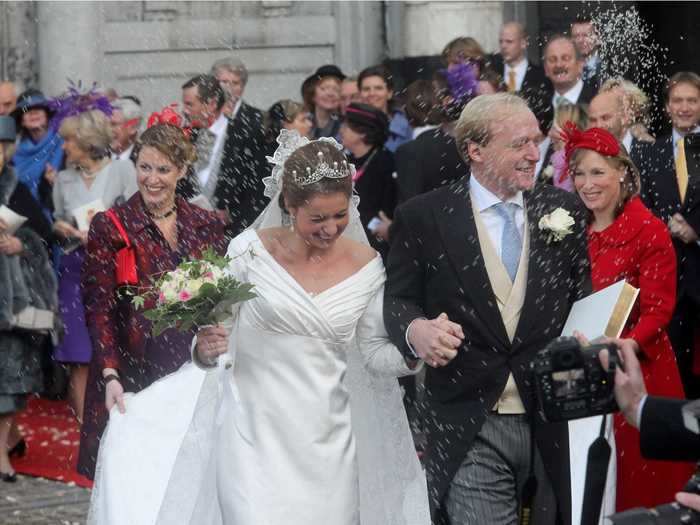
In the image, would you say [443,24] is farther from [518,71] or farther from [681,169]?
[681,169]

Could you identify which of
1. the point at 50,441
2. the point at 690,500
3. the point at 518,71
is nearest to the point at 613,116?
the point at 518,71

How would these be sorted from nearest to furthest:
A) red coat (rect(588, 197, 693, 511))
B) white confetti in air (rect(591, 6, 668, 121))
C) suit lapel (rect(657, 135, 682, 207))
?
1. red coat (rect(588, 197, 693, 511))
2. suit lapel (rect(657, 135, 682, 207))
3. white confetti in air (rect(591, 6, 668, 121))

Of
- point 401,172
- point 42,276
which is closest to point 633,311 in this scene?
point 401,172

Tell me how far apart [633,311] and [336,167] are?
215cm

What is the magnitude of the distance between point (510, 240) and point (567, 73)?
552 cm

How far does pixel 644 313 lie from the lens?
26.8 feet

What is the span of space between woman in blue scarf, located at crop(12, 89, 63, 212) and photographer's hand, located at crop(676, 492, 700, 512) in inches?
373

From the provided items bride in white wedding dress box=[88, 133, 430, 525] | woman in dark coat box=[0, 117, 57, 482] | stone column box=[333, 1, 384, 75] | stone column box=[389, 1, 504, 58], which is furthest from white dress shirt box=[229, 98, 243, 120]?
bride in white wedding dress box=[88, 133, 430, 525]

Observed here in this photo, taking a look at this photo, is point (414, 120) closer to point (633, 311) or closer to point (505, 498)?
point (633, 311)

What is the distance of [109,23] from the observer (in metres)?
18.1

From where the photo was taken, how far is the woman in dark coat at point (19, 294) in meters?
11.6

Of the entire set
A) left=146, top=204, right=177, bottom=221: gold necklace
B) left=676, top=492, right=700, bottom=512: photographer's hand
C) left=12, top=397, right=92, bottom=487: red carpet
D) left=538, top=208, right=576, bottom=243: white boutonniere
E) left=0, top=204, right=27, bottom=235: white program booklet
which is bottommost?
left=12, top=397, right=92, bottom=487: red carpet

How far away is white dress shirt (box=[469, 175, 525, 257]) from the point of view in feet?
22.2

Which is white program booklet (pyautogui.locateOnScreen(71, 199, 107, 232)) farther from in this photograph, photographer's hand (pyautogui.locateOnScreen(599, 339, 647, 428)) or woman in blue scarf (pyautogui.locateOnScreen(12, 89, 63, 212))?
photographer's hand (pyautogui.locateOnScreen(599, 339, 647, 428))
